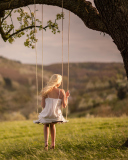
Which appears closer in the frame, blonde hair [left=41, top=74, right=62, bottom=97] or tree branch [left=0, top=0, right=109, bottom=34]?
blonde hair [left=41, top=74, right=62, bottom=97]

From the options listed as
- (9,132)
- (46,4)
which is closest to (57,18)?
(46,4)

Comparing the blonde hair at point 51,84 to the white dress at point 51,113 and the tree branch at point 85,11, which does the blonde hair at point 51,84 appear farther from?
the tree branch at point 85,11

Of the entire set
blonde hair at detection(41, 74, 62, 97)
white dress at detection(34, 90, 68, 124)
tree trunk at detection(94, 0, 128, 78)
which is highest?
tree trunk at detection(94, 0, 128, 78)

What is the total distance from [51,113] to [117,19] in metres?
2.14

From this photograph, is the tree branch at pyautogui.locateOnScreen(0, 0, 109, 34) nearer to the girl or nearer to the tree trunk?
the tree trunk

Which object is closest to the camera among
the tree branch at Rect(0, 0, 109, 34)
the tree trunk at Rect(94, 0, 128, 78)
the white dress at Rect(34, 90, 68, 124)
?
the tree trunk at Rect(94, 0, 128, 78)

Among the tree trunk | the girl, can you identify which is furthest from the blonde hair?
the tree trunk

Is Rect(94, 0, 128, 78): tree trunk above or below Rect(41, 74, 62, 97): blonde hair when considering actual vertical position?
above

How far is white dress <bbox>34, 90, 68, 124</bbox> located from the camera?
4.50m

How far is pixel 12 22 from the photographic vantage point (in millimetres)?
6766

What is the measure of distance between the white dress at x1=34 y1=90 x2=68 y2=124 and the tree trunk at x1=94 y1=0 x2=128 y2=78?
155 cm

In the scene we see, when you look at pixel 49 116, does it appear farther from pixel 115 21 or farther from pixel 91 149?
pixel 115 21

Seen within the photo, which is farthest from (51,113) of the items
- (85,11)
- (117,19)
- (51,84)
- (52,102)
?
(85,11)

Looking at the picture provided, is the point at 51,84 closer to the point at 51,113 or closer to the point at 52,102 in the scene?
the point at 52,102
